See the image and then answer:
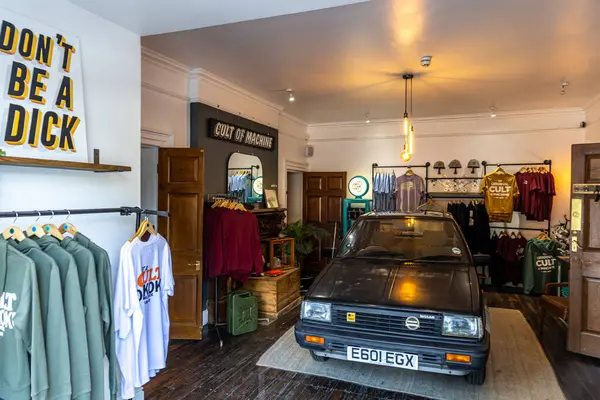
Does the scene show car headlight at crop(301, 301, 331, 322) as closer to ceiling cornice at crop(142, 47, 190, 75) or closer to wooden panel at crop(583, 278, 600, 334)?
wooden panel at crop(583, 278, 600, 334)

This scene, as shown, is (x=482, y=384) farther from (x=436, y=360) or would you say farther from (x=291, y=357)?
(x=291, y=357)

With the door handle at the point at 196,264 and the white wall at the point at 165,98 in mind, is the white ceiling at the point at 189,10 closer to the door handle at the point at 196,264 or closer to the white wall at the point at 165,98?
the white wall at the point at 165,98

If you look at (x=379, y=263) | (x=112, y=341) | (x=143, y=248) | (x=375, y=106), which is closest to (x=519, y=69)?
(x=375, y=106)

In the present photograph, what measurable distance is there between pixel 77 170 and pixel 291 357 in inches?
104

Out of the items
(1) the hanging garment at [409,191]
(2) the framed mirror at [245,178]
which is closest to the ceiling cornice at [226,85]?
(2) the framed mirror at [245,178]

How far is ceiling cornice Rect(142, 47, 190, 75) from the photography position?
4105 millimetres

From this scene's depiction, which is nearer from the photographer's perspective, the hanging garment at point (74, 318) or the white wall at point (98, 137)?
the hanging garment at point (74, 318)

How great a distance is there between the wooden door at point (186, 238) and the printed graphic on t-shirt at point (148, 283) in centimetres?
166

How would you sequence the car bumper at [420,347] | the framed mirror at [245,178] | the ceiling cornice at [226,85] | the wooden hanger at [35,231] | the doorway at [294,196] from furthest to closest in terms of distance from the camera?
the doorway at [294,196] < the framed mirror at [245,178] < the ceiling cornice at [226,85] < the car bumper at [420,347] < the wooden hanger at [35,231]

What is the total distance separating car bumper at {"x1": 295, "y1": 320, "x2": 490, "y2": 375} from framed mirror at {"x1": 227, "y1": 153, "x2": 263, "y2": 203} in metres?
2.77

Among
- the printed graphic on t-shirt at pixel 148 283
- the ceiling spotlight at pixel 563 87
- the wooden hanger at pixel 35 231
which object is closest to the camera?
the wooden hanger at pixel 35 231

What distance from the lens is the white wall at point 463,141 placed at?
6.73m

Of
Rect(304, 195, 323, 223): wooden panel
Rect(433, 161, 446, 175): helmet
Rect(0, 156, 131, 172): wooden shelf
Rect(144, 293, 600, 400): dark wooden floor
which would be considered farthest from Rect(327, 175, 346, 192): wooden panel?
Rect(0, 156, 131, 172): wooden shelf

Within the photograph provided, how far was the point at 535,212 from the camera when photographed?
6590mm
